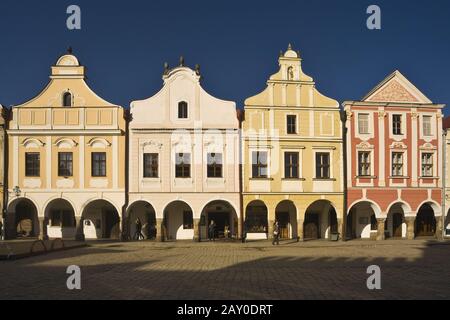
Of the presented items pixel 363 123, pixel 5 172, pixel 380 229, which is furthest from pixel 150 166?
pixel 380 229

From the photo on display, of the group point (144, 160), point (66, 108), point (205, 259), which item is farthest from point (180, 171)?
point (205, 259)

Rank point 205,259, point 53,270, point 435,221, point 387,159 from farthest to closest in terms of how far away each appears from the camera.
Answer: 1. point 435,221
2. point 387,159
3. point 205,259
4. point 53,270

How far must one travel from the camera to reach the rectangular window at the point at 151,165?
33.1 m

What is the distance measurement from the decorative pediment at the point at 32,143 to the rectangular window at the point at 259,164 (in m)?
14.1

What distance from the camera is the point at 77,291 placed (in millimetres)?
12938

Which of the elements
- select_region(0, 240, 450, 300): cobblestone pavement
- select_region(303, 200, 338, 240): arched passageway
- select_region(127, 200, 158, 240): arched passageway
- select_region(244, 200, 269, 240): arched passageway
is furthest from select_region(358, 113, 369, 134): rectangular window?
select_region(127, 200, 158, 240): arched passageway

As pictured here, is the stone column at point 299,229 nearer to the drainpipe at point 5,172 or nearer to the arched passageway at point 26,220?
the arched passageway at point 26,220

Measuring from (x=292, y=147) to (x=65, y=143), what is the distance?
15207 mm

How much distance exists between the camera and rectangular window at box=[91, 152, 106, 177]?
33031 millimetres

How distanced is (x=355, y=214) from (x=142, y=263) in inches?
834

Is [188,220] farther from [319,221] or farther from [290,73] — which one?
[290,73]

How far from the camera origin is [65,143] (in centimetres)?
3297

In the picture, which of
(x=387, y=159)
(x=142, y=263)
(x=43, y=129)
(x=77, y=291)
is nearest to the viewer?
(x=77, y=291)

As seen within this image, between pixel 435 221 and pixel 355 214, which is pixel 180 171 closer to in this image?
pixel 355 214
